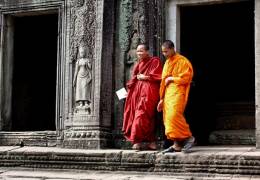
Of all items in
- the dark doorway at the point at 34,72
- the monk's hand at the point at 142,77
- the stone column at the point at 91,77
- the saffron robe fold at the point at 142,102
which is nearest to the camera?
the saffron robe fold at the point at 142,102

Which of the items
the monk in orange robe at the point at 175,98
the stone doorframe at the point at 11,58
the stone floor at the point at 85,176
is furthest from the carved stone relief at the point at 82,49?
the monk in orange robe at the point at 175,98

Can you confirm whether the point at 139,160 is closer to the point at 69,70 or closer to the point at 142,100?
the point at 142,100

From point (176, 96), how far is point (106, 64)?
5.19 ft

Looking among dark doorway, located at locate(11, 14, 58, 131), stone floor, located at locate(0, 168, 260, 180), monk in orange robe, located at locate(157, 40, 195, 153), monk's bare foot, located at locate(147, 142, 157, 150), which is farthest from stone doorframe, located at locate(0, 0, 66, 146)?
monk in orange robe, located at locate(157, 40, 195, 153)

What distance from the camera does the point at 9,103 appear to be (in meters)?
9.23

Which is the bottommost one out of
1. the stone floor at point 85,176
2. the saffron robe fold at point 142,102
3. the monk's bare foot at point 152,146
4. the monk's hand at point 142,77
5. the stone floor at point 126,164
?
the stone floor at point 85,176

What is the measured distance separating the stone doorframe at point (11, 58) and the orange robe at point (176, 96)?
2.06m

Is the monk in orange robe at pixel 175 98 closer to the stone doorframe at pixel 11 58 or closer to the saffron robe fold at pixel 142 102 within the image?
the saffron robe fold at pixel 142 102

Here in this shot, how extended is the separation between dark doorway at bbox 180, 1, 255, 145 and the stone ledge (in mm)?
3387

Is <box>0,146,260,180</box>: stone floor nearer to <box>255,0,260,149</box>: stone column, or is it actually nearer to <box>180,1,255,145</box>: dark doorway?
<box>255,0,260,149</box>: stone column

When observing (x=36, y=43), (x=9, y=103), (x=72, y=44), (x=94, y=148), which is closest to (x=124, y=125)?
(x=94, y=148)

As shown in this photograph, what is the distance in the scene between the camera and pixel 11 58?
9.32 meters

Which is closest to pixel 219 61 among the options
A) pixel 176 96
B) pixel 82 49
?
pixel 82 49

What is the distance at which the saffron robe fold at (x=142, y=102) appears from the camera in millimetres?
7379
